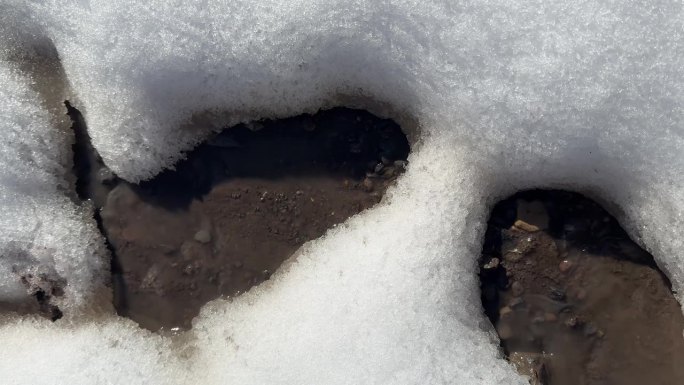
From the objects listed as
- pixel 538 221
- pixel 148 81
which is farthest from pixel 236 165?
pixel 538 221

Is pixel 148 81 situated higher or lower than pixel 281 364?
higher

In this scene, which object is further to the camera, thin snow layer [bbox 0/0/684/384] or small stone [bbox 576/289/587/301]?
small stone [bbox 576/289/587/301]

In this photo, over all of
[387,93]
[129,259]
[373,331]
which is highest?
[387,93]

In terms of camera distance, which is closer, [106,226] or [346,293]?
[346,293]

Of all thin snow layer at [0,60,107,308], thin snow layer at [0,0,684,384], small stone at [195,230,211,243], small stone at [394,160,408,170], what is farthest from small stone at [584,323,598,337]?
thin snow layer at [0,60,107,308]

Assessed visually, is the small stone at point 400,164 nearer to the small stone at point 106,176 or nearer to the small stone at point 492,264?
the small stone at point 492,264

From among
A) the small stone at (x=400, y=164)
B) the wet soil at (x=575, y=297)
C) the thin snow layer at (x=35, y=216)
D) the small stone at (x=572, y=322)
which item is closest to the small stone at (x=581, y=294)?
the wet soil at (x=575, y=297)

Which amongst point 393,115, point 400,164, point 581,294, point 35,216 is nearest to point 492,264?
Result: point 581,294

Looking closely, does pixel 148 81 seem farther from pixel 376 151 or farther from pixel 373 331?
pixel 373 331

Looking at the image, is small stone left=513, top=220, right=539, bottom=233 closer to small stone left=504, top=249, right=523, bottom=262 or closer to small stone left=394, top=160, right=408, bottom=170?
small stone left=504, top=249, right=523, bottom=262
